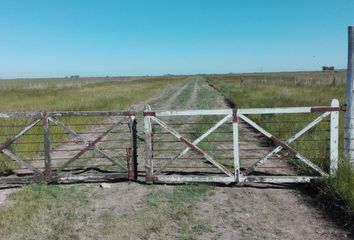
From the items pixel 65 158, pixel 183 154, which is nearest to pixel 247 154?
pixel 183 154

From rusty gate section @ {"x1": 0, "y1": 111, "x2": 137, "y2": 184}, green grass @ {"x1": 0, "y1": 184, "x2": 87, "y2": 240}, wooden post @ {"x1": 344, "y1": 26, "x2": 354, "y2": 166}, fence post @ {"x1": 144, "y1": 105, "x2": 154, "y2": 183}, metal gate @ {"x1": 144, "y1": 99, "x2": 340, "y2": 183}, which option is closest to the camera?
green grass @ {"x1": 0, "y1": 184, "x2": 87, "y2": 240}

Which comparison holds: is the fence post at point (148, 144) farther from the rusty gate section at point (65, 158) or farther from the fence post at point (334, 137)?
the fence post at point (334, 137)

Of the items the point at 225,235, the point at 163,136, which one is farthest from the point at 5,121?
the point at 225,235

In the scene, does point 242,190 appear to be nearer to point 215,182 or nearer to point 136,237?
point 215,182

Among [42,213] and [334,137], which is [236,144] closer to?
[334,137]

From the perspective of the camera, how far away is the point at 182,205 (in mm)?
5934

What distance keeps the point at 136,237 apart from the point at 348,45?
484 centimetres

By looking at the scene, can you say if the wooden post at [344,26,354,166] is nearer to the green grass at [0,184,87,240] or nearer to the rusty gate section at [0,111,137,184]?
the rusty gate section at [0,111,137,184]

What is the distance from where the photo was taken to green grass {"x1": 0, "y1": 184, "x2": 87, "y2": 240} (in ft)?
16.2

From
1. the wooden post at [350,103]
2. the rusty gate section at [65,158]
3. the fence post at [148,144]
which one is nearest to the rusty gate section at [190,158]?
the fence post at [148,144]

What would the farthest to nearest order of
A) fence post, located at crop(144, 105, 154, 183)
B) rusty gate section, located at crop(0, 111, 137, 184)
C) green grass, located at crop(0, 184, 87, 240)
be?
rusty gate section, located at crop(0, 111, 137, 184) < fence post, located at crop(144, 105, 154, 183) < green grass, located at crop(0, 184, 87, 240)

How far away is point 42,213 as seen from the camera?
563cm

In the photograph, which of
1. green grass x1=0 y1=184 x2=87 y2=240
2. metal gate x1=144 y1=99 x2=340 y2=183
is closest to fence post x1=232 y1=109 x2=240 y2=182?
metal gate x1=144 y1=99 x2=340 y2=183

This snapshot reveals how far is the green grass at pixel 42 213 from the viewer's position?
16.2 ft
